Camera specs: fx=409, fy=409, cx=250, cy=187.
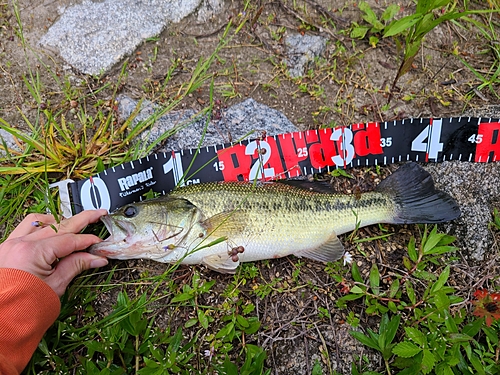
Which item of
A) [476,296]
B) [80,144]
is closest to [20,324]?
[80,144]

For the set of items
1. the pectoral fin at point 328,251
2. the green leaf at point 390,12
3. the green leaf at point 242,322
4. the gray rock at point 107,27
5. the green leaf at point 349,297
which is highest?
the gray rock at point 107,27

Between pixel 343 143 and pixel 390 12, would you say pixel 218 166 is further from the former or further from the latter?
pixel 390 12

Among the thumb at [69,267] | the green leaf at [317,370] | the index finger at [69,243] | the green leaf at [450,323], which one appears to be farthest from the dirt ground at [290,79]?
the thumb at [69,267]

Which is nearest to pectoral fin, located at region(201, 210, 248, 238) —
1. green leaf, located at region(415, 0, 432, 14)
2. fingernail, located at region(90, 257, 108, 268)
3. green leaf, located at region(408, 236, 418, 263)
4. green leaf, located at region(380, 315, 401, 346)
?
fingernail, located at region(90, 257, 108, 268)

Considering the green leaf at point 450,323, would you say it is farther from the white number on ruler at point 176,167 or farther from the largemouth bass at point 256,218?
the white number on ruler at point 176,167

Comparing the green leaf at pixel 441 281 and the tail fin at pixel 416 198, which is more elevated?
the tail fin at pixel 416 198

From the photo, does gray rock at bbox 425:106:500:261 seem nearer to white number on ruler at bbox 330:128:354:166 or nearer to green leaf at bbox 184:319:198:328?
white number on ruler at bbox 330:128:354:166

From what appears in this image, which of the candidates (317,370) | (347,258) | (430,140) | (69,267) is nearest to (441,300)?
(347,258)
